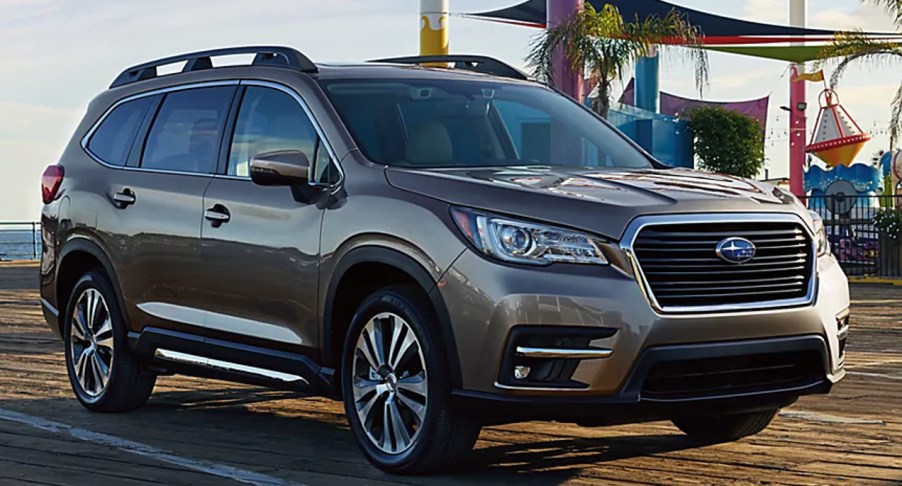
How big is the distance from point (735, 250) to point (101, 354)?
4.00 meters

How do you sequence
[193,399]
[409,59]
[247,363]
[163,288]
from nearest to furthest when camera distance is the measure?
[247,363], [163,288], [409,59], [193,399]

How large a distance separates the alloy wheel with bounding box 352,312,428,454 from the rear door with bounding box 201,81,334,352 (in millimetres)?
382

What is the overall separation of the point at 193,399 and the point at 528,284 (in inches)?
159

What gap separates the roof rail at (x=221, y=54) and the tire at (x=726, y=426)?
2493 millimetres

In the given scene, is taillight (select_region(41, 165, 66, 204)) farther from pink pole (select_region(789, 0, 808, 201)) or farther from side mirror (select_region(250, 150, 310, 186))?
pink pole (select_region(789, 0, 808, 201))

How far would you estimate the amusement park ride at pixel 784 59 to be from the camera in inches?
1220

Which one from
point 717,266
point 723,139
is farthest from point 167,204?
point 723,139

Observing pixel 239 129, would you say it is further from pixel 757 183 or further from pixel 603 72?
pixel 603 72

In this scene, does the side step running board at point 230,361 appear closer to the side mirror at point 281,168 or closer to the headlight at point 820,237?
the side mirror at point 281,168

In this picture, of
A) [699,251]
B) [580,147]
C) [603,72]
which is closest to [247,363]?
[580,147]

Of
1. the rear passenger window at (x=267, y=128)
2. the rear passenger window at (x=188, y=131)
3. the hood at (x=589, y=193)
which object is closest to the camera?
the hood at (x=589, y=193)

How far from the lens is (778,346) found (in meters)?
5.50

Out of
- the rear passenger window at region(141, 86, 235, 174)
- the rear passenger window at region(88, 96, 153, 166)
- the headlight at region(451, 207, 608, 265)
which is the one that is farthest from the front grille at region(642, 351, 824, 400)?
the rear passenger window at region(88, 96, 153, 166)

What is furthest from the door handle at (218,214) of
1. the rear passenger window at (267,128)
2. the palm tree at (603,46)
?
the palm tree at (603,46)
